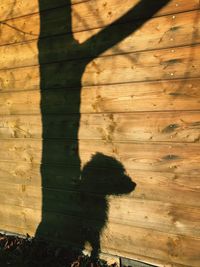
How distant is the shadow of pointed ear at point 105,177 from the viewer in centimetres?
359

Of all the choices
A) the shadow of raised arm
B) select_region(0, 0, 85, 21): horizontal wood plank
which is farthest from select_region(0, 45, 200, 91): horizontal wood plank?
select_region(0, 0, 85, 21): horizontal wood plank

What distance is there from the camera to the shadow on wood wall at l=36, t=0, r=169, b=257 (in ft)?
11.7

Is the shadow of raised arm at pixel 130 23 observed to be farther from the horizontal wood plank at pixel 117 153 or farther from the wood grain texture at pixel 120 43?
the horizontal wood plank at pixel 117 153

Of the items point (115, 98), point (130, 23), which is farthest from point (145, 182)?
point (130, 23)

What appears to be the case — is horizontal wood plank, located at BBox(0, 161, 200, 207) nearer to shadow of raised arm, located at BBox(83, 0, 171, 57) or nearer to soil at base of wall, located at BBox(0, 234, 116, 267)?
soil at base of wall, located at BBox(0, 234, 116, 267)

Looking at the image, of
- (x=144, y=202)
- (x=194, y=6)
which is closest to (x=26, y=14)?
(x=194, y=6)

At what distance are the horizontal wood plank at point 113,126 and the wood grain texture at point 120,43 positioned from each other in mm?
634

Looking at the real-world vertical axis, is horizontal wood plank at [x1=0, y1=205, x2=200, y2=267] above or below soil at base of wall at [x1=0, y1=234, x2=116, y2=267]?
above

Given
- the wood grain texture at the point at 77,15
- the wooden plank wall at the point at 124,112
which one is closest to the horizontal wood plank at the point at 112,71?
A: the wooden plank wall at the point at 124,112

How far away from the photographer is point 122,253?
12.5ft

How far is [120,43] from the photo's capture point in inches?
131

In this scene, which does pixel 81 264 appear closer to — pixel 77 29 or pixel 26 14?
pixel 77 29

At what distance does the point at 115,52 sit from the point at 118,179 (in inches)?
51.6

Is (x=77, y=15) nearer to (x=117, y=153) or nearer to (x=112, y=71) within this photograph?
(x=112, y=71)
